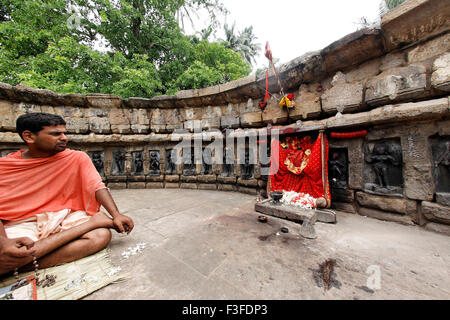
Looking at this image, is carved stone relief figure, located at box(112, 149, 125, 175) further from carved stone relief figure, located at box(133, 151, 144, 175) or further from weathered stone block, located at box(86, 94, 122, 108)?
weathered stone block, located at box(86, 94, 122, 108)

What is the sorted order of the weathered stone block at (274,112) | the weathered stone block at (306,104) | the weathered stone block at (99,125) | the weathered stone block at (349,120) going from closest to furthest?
the weathered stone block at (349,120) → the weathered stone block at (306,104) → the weathered stone block at (274,112) → the weathered stone block at (99,125)

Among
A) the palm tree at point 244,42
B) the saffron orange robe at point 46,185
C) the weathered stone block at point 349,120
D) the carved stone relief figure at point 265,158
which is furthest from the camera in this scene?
the palm tree at point 244,42

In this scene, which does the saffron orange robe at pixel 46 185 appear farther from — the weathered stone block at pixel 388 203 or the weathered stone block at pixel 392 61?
the weathered stone block at pixel 392 61

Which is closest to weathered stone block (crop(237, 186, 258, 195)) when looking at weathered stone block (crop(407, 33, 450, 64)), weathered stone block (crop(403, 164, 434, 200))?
weathered stone block (crop(403, 164, 434, 200))

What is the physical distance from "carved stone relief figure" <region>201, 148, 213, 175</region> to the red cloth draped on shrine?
2210 millimetres

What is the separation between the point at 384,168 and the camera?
270 centimetres

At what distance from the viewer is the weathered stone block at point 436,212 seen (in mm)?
2164

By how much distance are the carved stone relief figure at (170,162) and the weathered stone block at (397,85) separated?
542 cm

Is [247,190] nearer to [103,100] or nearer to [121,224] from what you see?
[121,224]

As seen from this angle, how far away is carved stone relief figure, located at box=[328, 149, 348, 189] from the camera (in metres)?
3.12

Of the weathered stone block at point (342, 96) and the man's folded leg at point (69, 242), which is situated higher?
the weathered stone block at point (342, 96)

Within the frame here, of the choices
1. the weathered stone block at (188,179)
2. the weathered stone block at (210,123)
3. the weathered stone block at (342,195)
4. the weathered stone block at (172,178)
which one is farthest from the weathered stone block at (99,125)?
the weathered stone block at (342,195)

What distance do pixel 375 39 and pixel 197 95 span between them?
4334mm

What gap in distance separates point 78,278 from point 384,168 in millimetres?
4401
